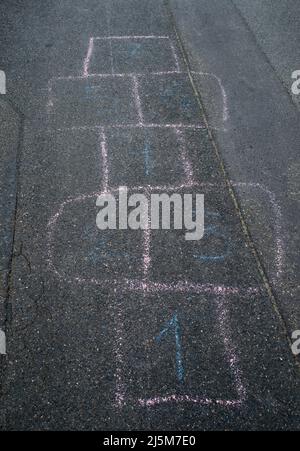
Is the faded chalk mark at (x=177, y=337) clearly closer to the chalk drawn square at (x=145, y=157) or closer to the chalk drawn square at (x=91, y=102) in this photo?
the chalk drawn square at (x=145, y=157)

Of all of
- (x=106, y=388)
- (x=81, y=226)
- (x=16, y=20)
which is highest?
(x=16, y=20)

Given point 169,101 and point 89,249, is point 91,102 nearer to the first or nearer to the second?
point 169,101

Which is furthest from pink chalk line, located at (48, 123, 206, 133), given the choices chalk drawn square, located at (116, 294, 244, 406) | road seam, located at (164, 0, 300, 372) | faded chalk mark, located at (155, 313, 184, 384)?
faded chalk mark, located at (155, 313, 184, 384)

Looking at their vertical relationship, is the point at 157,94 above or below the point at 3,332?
above

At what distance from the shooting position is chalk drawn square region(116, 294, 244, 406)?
326cm

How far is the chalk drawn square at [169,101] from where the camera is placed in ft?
19.0

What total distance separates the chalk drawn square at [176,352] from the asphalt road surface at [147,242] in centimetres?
1

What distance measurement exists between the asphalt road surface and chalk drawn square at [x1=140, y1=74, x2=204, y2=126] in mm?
29

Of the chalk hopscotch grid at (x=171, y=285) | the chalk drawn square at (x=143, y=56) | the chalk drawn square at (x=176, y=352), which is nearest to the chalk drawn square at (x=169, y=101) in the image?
the chalk hopscotch grid at (x=171, y=285)

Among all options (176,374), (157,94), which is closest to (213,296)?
(176,374)

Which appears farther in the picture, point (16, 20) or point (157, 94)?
point (16, 20)

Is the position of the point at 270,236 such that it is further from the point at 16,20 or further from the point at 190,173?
the point at 16,20

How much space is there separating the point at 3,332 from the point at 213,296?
6.30 ft

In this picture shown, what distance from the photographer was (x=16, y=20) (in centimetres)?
805
